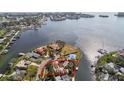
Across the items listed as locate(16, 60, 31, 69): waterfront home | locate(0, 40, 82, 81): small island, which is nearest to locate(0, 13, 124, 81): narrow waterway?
locate(0, 40, 82, 81): small island

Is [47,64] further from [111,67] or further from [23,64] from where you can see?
[111,67]

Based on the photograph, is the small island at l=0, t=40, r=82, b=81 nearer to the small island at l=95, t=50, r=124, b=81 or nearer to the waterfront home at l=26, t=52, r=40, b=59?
the waterfront home at l=26, t=52, r=40, b=59

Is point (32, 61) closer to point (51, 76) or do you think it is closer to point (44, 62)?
point (44, 62)

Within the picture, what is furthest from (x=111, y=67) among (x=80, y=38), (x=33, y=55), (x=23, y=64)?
(x=23, y=64)

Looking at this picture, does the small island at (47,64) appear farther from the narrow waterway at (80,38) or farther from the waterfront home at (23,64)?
the narrow waterway at (80,38)

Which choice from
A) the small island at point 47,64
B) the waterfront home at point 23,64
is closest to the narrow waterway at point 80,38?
the small island at point 47,64
